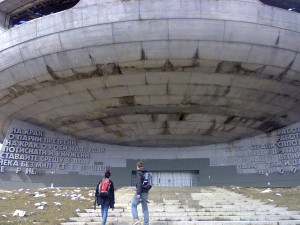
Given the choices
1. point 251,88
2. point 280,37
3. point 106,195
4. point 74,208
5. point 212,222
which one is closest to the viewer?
point 106,195

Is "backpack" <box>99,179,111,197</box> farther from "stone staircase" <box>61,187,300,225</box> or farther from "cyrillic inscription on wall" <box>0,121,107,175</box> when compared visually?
"cyrillic inscription on wall" <box>0,121,107,175</box>

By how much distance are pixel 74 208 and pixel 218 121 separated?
10695 millimetres

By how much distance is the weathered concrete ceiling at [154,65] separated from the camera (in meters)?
12.5

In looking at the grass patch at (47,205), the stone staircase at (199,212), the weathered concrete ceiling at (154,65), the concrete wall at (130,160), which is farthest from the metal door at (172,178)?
the stone staircase at (199,212)

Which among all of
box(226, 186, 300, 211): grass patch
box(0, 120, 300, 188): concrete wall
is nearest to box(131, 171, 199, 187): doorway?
box(0, 120, 300, 188): concrete wall

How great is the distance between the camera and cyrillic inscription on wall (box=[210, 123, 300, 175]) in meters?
18.0

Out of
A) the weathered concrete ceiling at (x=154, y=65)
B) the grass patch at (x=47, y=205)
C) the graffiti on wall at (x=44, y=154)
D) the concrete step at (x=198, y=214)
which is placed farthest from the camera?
the graffiti on wall at (x=44, y=154)

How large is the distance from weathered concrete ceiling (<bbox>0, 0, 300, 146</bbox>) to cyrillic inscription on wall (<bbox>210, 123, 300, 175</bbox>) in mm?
1431

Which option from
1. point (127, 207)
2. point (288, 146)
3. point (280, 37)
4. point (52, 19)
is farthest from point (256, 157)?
point (52, 19)

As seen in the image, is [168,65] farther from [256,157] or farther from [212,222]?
[256,157]

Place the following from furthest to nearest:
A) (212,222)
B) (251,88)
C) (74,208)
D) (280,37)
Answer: (251,88)
(280,37)
(74,208)
(212,222)

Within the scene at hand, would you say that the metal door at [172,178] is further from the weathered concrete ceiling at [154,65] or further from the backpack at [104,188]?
the backpack at [104,188]

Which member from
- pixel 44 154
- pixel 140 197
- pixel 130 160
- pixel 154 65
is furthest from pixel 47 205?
pixel 130 160

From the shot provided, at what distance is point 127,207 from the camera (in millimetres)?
10633
